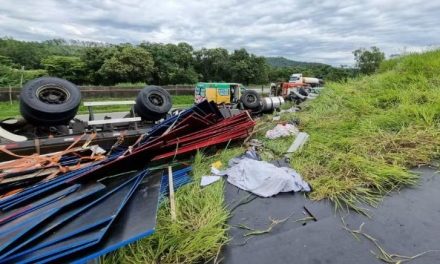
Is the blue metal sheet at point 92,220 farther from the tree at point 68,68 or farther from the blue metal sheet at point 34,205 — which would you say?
the tree at point 68,68

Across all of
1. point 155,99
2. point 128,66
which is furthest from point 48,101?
point 128,66

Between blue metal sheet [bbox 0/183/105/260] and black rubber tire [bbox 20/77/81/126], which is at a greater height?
black rubber tire [bbox 20/77/81/126]

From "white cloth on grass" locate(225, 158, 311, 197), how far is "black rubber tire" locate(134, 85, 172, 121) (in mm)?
2662

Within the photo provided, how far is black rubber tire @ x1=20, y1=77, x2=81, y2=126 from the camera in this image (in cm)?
436

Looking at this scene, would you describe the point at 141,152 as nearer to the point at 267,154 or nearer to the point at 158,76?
the point at 267,154

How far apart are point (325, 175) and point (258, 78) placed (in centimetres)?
3675

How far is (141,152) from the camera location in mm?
3260

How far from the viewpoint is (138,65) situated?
28250 mm

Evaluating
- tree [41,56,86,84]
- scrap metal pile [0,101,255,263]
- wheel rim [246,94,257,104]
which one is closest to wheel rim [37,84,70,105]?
scrap metal pile [0,101,255,263]

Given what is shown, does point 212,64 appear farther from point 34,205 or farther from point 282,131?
point 34,205

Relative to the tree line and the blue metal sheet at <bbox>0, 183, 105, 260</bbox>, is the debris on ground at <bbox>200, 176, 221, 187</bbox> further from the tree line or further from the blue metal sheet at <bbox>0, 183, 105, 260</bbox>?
the tree line

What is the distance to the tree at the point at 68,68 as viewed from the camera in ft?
97.5

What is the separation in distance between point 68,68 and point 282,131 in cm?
3090

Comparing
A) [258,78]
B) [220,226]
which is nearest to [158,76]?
[258,78]
